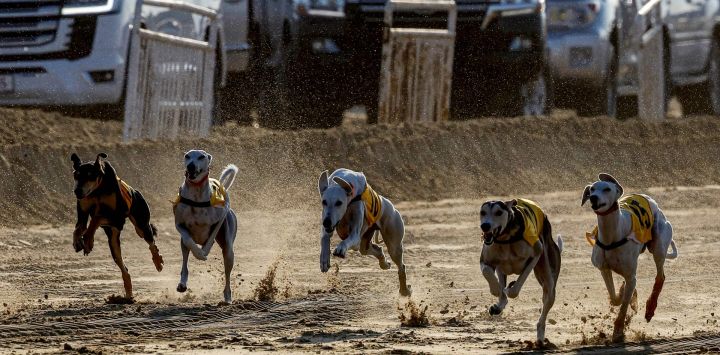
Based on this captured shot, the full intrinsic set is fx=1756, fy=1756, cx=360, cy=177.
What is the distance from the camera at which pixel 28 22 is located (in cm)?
2045

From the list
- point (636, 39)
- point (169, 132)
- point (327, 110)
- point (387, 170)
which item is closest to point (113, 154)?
point (169, 132)

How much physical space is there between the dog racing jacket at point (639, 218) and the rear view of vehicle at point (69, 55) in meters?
9.07

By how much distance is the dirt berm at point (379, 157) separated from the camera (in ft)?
61.5

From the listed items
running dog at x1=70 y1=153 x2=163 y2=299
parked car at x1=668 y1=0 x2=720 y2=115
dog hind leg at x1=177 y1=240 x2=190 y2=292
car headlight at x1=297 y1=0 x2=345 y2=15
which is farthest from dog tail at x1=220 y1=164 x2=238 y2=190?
parked car at x1=668 y1=0 x2=720 y2=115

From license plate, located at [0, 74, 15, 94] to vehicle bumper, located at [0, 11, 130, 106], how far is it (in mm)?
34

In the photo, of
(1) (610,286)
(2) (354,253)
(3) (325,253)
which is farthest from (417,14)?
(1) (610,286)

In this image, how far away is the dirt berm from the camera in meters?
18.7

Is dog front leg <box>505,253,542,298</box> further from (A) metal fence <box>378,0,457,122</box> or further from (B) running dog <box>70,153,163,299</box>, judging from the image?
(A) metal fence <box>378,0,457,122</box>

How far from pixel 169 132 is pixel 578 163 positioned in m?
5.65

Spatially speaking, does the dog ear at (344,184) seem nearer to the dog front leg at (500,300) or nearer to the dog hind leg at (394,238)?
the dog hind leg at (394,238)

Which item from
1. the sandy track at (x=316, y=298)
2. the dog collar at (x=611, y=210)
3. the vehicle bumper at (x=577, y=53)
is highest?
the vehicle bumper at (x=577, y=53)

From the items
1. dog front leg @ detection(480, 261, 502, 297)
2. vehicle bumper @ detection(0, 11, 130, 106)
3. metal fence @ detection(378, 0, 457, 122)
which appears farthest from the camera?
metal fence @ detection(378, 0, 457, 122)

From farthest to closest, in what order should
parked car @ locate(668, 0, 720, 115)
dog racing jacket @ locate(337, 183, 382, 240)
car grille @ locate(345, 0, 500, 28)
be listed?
parked car @ locate(668, 0, 720, 115), car grille @ locate(345, 0, 500, 28), dog racing jacket @ locate(337, 183, 382, 240)

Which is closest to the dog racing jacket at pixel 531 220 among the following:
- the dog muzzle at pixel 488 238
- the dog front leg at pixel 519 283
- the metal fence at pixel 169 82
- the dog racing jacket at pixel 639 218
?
the dog front leg at pixel 519 283
